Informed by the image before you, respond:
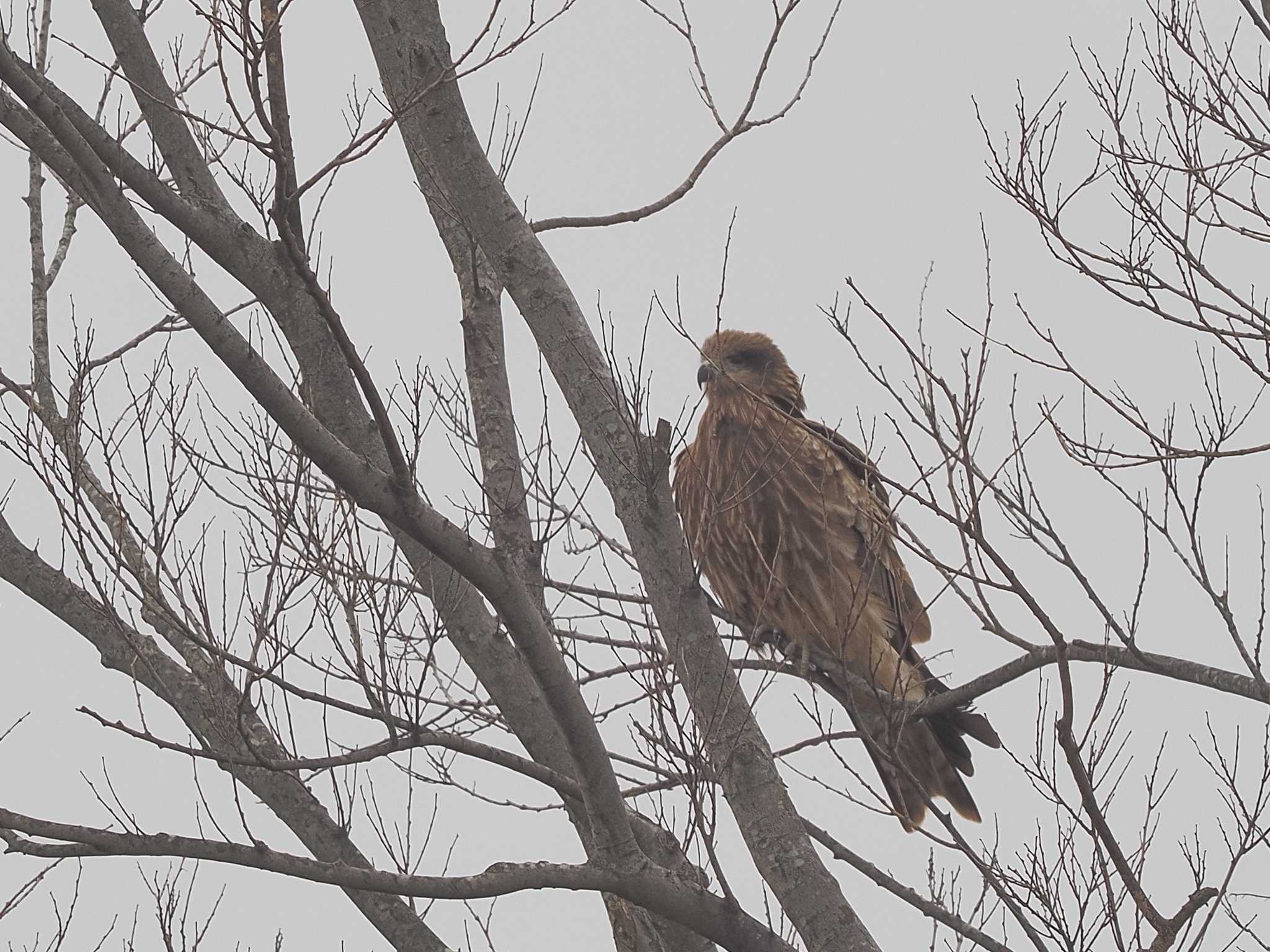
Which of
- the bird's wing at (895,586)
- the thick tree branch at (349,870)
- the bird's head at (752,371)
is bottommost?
the thick tree branch at (349,870)

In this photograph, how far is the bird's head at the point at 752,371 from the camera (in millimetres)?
5809

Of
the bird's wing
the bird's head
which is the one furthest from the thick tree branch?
the bird's head

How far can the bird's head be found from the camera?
5.81m

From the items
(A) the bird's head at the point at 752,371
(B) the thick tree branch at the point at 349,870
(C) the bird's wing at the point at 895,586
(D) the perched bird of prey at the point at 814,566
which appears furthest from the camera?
(A) the bird's head at the point at 752,371

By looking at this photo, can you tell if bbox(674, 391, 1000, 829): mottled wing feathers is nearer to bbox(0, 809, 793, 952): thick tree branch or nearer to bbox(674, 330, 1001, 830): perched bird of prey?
bbox(674, 330, 1001, 830): perched bird of prey

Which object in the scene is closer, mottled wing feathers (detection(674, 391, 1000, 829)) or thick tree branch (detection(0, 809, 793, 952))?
thick tree branch (detection(0, 809, 793, 952))

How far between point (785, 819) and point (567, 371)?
1.31 meters

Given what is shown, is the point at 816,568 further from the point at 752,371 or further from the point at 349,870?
the point at 349,870

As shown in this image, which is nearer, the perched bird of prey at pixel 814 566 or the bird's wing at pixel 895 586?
the bird's wing at pixel 895 586

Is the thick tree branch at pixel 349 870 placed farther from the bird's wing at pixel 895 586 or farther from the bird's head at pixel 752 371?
the bird's head at pixel 752 371

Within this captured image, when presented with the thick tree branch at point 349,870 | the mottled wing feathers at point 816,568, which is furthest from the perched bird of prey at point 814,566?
the thick tree branch at point 349,870

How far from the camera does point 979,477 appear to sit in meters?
2.86

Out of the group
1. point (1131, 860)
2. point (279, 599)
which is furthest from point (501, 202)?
point (1131, 860)

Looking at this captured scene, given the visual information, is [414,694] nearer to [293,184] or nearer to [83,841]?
[83,841]
